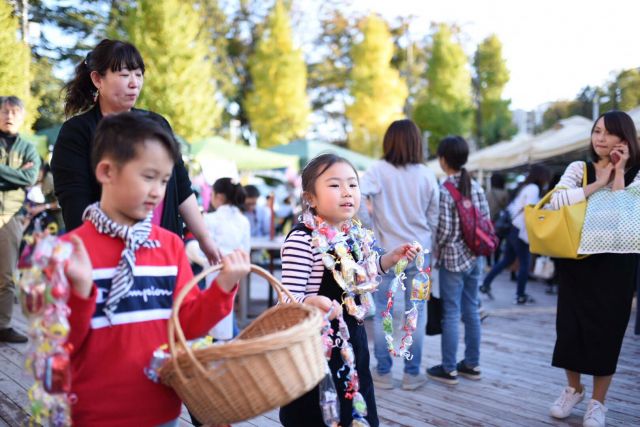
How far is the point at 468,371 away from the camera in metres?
4.14

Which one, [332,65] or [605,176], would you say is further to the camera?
[332,65]

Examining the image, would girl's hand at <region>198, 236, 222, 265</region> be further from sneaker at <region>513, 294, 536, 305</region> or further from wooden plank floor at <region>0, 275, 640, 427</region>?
sneaker at <region>513, 294, 536, 305</region>

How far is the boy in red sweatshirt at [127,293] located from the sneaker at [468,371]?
9.82 feet

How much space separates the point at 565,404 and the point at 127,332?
9.14 ft

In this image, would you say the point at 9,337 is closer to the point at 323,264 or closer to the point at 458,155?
the point at 323,264

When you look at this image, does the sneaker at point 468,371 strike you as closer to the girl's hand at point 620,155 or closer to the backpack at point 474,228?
Result: the backpack at point 474,228

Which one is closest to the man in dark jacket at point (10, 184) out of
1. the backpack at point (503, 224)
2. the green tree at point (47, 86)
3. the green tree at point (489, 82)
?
the backpack at point (503, 224)

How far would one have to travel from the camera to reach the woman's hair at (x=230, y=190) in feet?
16.6

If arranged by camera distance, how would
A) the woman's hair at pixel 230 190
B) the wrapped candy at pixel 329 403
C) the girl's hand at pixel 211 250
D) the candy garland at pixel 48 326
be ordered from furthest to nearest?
the woman's hair at pixel 230 190 < the girl's hand at pixel 211 250 < the wrapped candy at pixel 329 403 < the candy garland at pixel 48 326

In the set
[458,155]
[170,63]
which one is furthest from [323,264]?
[170,63]

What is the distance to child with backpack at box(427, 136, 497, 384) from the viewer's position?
4000mm

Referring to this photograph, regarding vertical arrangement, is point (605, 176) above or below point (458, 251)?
above

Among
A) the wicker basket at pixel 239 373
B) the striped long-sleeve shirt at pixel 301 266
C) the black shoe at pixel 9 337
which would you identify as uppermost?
the striped long-sleeve shirt at pixel 301 266

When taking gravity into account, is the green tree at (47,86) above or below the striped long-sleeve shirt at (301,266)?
above
